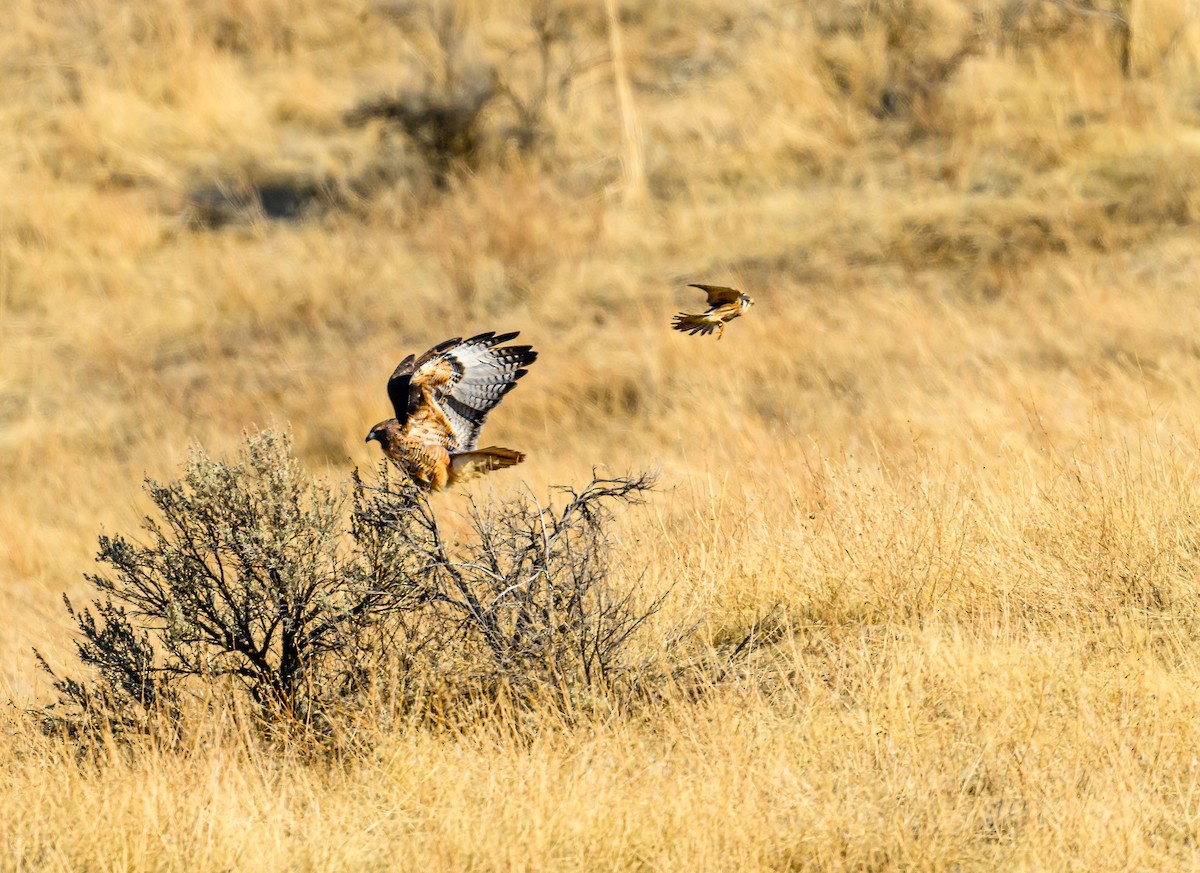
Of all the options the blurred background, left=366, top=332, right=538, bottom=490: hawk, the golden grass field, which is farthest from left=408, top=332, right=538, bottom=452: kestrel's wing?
the blurred background

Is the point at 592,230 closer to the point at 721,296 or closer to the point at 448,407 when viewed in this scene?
the point at 448,407

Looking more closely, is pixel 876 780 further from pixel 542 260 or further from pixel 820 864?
pixel 542 260

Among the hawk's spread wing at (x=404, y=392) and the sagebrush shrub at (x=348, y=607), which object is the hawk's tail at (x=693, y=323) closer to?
the sagebrush shrub at (x=348, y=607)

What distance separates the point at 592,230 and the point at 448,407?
33.8ft

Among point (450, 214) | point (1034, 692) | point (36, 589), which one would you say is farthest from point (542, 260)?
point (1034, 692)

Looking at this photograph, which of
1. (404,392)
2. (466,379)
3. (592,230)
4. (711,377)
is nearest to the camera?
(404,392)

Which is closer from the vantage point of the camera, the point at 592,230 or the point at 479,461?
the point at 479,461

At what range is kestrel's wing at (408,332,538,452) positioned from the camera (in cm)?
503

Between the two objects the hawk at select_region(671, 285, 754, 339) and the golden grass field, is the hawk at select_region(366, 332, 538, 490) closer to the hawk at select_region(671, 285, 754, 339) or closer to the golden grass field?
the hawk at select_region(671, 285, 754, 339)

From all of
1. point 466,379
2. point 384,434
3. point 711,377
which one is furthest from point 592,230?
point 384,434

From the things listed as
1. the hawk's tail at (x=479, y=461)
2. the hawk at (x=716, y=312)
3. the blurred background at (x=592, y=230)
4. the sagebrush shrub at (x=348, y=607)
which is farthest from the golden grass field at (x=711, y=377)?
the hawk at (x=716, y=312)

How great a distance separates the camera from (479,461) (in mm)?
4664

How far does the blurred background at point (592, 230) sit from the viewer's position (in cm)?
1098

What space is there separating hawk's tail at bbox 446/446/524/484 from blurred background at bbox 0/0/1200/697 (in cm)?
332
